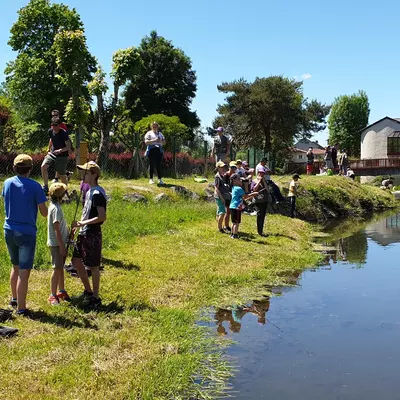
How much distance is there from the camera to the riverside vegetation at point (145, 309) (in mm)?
4660

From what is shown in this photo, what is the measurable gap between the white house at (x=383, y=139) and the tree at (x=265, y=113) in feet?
51.3

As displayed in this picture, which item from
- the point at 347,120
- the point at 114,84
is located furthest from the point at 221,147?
the point at 347,120

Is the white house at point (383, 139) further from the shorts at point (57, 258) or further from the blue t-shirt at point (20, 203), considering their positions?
the blue t-shirt at point (20, 203)

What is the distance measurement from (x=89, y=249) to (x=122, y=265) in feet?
7.12

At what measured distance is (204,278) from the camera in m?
8.59

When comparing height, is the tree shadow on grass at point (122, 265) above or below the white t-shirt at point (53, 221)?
below

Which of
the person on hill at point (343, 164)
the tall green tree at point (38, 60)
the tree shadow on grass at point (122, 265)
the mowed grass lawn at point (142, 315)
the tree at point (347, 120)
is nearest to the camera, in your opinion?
the mowed grass lawn at point (142, 315)

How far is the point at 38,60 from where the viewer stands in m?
37.7

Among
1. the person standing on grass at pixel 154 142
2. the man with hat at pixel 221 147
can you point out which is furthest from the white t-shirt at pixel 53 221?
the man with hat at pixel 221 147

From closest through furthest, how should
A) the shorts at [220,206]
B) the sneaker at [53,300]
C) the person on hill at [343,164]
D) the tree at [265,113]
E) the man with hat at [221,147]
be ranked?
the sneaker at [53,300]
the shorts at [220,206]
the man with hat at [221,147]
the person on hill at [343,164]
the tree at [265,113]

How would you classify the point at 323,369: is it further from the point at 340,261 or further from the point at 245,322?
the point at 340,261

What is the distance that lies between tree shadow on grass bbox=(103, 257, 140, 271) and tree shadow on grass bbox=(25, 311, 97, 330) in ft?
7.97

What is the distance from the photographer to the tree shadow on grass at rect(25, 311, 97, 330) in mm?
5832

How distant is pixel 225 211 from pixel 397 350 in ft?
22.8
